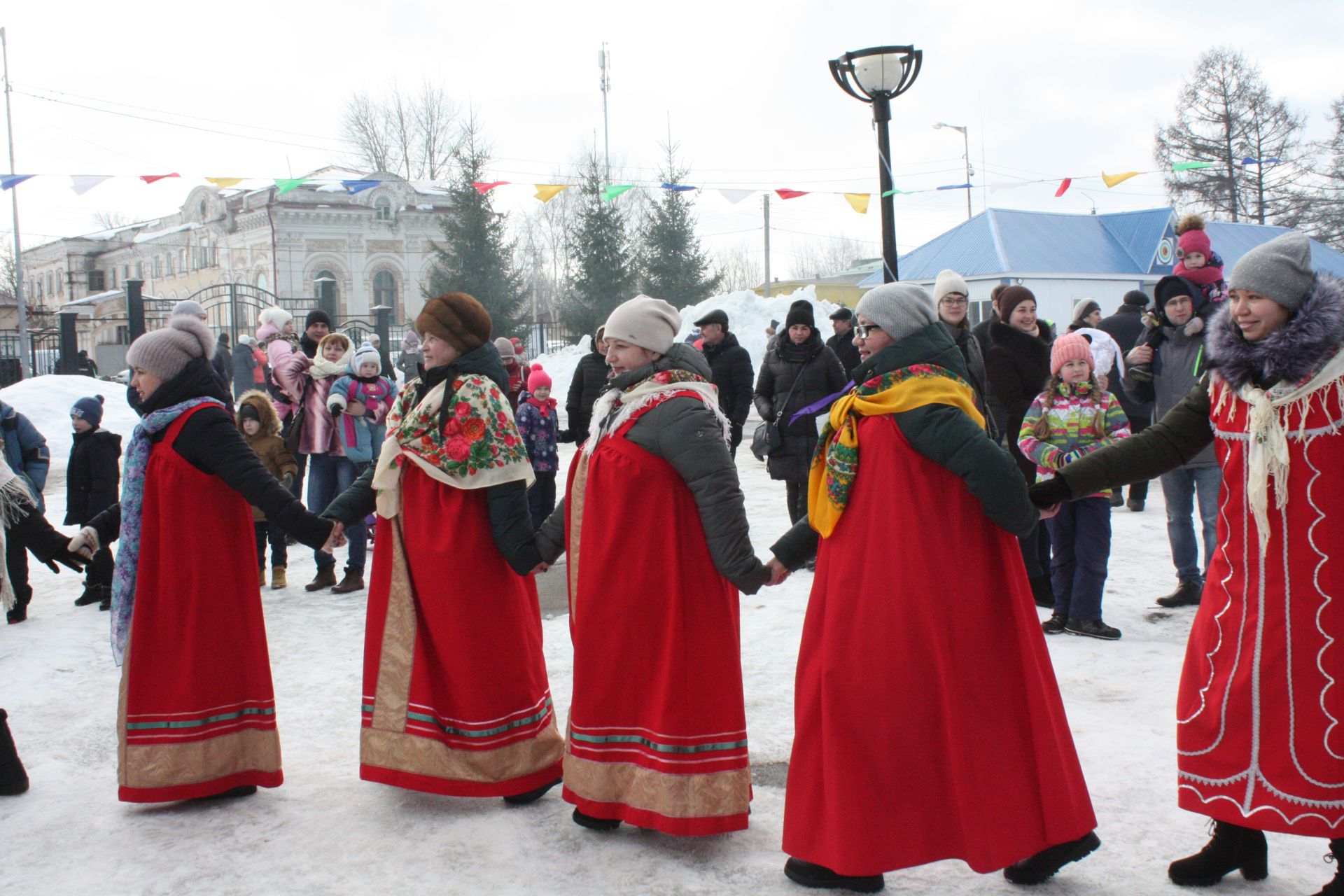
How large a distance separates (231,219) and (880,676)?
147 feet

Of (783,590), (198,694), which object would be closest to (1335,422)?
(198,694)

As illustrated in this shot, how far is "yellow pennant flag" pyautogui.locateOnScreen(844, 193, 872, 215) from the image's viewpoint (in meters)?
13.8

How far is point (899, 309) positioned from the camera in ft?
10.2

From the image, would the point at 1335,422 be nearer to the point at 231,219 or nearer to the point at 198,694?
the point at 198,694

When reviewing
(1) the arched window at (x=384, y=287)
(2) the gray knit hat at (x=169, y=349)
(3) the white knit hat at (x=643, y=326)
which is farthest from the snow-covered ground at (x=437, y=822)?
(1) the arched window at (x=384, y=287)

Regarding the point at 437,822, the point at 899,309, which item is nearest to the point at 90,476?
the point at 437,822

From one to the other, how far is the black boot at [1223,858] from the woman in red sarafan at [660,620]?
4.09 feet

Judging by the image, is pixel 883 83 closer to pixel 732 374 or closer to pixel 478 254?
pixel 732 374

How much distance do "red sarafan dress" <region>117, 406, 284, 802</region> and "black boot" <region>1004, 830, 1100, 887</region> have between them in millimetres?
2511

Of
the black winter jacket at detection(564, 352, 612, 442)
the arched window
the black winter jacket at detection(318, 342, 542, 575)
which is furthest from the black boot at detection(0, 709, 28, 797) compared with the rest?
the arched window

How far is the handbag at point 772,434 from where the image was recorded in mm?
7348

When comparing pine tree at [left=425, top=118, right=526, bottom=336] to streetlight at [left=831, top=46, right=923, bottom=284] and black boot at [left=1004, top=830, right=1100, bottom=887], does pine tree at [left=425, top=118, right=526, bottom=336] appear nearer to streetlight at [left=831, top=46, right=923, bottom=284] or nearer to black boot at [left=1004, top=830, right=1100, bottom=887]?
streetlight at [left=831, top=46, right=923, bottom=284]

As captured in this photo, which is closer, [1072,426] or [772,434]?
[1072,426]

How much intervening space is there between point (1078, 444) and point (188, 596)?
4.15m
